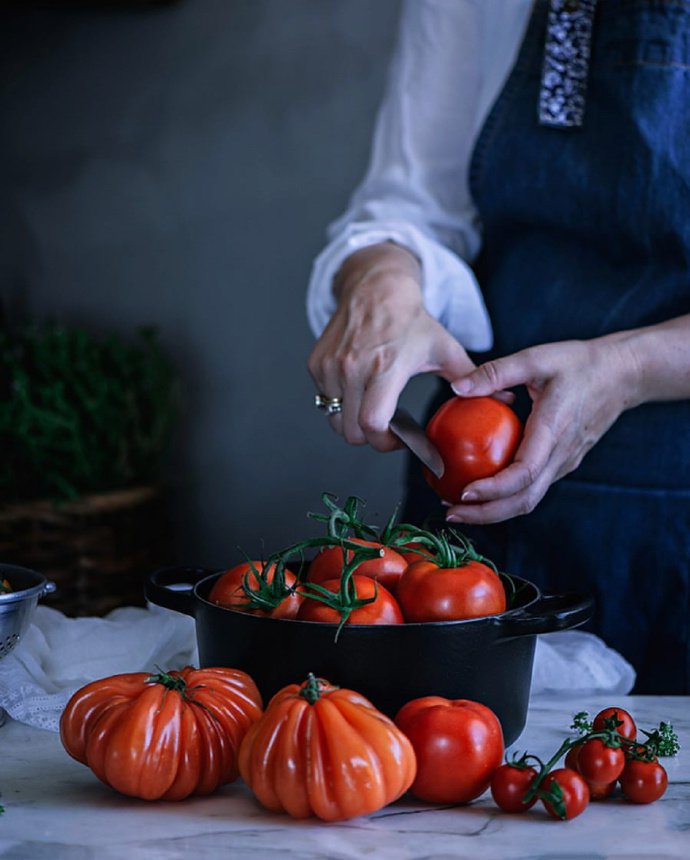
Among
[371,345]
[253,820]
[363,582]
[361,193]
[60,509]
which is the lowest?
[60,509]

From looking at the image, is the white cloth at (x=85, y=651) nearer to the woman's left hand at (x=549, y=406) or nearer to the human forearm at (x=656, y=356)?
the woman's left hand at (x=549, y=406)

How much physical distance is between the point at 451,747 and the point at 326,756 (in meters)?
0.09

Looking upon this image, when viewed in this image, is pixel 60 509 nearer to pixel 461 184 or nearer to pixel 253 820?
pixel 461 184

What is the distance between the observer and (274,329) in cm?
238

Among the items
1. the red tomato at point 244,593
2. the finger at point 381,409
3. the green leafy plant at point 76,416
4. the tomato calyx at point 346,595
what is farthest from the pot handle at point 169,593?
the green leafy plant at point 76,416

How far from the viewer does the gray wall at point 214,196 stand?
2316 millimetres

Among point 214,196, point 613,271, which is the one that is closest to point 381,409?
point 613,271

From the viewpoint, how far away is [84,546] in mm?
2020

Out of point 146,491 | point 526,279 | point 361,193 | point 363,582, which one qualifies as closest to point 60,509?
point 146,491

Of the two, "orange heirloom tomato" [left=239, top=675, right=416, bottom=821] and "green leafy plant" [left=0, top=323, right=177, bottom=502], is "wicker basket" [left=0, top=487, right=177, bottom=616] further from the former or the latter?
"orange heirloom tomato" [left=239, top=675, right=416, bottom=821]

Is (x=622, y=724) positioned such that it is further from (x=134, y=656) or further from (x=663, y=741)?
(x=134, y=656)

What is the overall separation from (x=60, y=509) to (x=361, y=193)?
0.92 meters

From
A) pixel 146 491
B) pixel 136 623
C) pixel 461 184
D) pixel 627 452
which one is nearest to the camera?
pixel 136 623

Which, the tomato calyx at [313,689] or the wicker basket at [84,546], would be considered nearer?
the tomato calyx at [313,689]
